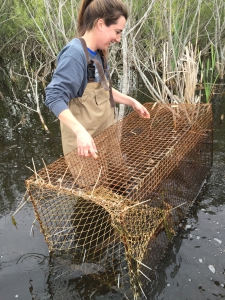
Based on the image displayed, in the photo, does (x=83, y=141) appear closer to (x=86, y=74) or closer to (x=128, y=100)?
(x=86, y=74)

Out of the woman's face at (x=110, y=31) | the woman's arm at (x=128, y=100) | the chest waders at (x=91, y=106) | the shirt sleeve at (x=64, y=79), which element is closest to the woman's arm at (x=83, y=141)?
the shirt sleeve at (x=64, y=79)

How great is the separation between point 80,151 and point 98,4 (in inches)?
35.4

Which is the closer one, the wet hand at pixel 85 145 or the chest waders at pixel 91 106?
the wet hand at pixel 85 145

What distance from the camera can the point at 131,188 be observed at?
5.33 feet

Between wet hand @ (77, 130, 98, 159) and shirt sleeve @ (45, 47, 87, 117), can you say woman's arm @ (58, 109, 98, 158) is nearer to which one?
wet hand @ (77, 130, 98, 159)

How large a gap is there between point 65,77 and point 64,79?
13 millimetres

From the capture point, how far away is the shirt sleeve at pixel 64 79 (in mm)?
1602

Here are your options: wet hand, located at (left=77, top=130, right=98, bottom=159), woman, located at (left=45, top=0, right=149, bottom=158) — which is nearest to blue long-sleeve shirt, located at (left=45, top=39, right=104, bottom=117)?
woman, located at (left=45, top=0, right=149, bottom=158)

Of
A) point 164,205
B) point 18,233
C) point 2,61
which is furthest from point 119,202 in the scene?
point 2,61

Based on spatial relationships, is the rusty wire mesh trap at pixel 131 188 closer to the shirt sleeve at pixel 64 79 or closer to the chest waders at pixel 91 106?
the chest waders at pixel 91 106

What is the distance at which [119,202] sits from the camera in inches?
53.3

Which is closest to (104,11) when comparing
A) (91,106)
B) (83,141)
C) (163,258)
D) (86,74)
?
(86,74)

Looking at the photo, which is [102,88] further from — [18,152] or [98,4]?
[18,152]

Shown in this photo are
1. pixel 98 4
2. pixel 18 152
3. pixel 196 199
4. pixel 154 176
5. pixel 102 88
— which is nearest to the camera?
pixel 98 4
